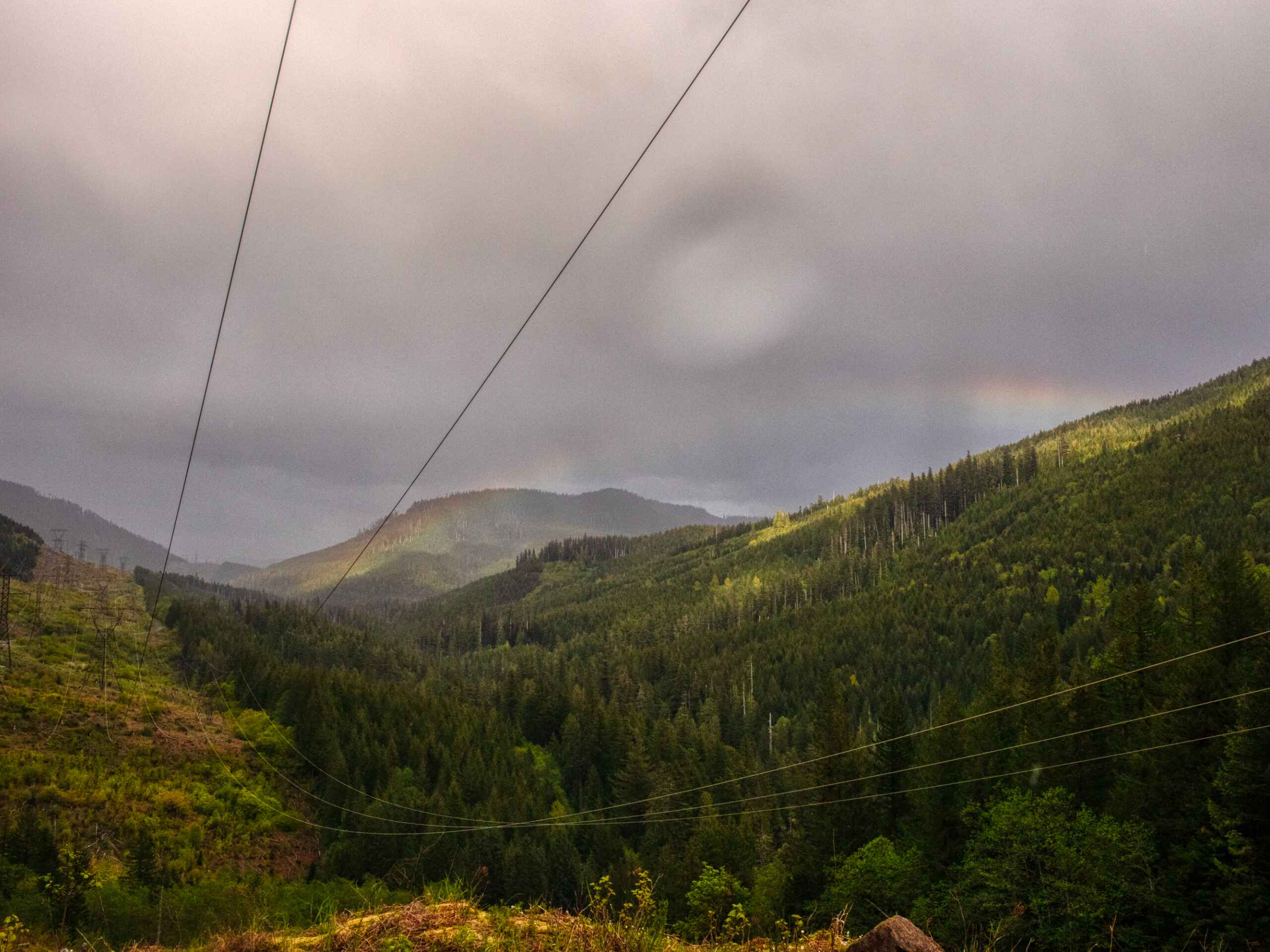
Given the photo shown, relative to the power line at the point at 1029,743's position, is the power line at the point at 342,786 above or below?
below

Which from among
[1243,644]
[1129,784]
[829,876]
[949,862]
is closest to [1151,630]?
[1243,644]

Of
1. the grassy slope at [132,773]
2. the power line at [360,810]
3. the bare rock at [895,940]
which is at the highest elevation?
the bare rock at [895,940]

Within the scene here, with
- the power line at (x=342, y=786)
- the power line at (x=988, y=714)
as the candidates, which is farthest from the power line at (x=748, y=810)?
the power line at (x=988, y=714)

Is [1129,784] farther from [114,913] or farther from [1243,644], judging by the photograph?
[114,913]

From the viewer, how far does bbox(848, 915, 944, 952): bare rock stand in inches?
278

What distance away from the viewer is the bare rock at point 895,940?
7051 millimetres

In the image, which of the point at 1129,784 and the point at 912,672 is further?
the point at 912,672

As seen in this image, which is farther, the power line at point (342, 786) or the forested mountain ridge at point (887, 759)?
the power line at point (342, 786)

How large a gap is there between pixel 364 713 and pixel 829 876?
55745 millimetres

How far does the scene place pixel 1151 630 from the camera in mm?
39469

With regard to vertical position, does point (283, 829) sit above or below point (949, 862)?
below

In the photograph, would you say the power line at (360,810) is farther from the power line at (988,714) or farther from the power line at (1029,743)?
the power line at (1029,743)

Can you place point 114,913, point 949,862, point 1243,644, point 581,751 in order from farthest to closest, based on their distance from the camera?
point 581,751
point 949,862
point 1243,644
point 114,913

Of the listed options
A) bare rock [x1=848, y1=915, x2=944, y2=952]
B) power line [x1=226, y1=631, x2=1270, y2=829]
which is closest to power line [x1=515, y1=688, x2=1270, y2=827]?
power line [x1=226, y1=631, x2=1270, y2=829]
